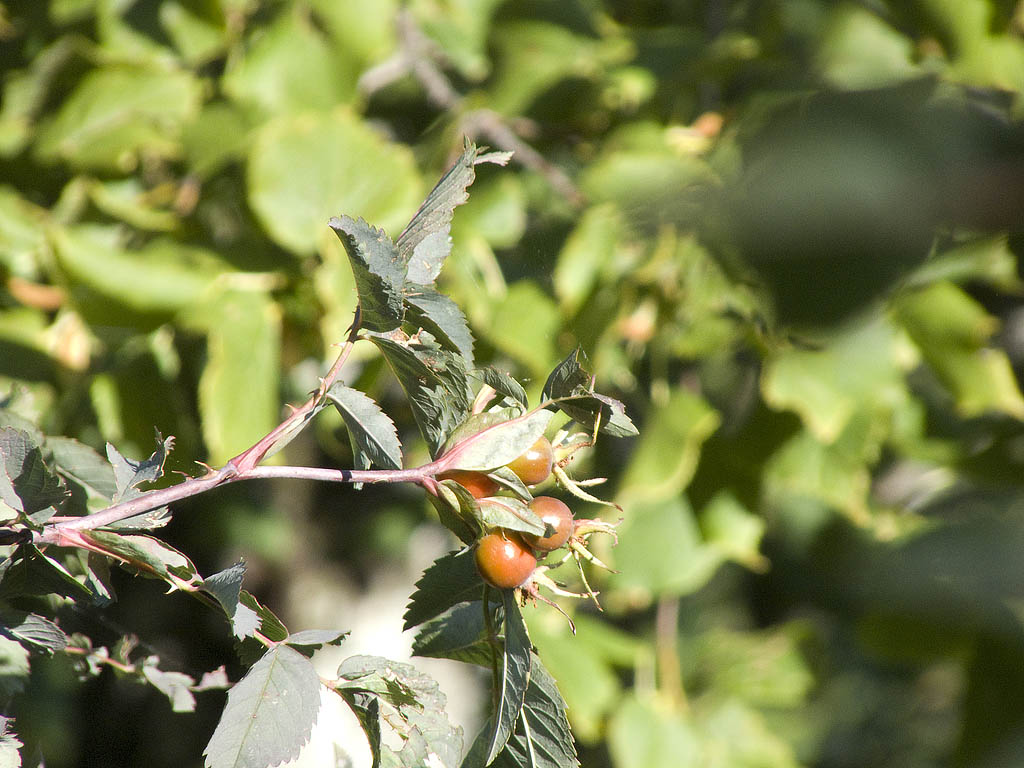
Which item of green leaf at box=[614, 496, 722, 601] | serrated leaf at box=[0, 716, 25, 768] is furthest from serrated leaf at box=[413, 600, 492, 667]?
green leaf at box=[614, 496, 722, 601]

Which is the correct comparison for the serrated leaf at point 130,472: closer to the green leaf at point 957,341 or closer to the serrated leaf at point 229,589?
the serrated leaf at point 229,589

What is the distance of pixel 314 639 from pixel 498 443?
8 cm

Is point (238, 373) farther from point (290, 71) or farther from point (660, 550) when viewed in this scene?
point (660, 550)

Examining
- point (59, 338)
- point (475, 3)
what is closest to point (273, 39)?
point (475, 3)

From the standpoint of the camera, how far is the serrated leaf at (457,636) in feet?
0.91

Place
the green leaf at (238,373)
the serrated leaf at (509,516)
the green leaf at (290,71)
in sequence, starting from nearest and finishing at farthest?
the serrated leaf at (509,516), the green leaf at (238,373), the green leaf at (290,71)

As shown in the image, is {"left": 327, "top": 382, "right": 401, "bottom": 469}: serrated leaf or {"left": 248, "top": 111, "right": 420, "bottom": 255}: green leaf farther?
{"left": 248, "top": 111, "right": 420, "bottom": 255}: green leaf

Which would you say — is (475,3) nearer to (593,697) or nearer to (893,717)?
(593,697)

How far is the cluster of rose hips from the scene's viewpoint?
23cm

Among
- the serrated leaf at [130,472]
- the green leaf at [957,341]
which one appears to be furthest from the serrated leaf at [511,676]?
the green leaf at [957,341]

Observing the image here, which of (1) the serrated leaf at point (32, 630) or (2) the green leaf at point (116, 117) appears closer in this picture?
(1) the serrated leaf at point (32, 630)

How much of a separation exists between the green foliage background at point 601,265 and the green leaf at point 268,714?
31cm

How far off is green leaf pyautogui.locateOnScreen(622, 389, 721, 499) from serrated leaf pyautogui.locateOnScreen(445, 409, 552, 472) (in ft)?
1.76

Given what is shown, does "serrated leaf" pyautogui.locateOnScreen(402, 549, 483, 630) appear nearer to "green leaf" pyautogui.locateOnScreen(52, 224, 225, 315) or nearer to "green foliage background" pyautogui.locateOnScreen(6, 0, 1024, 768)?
"green foliage background" pyautogui.locateOnScreen(6, 0, 1024, 768)
